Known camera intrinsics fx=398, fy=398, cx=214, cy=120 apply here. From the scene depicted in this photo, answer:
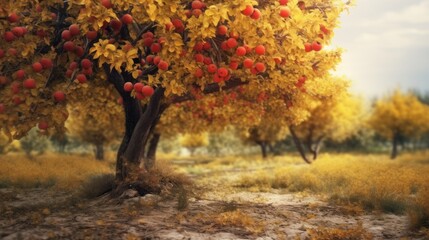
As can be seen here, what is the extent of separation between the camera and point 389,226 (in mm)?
7949

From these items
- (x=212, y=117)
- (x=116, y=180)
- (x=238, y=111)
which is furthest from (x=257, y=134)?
(x=116, y=180)

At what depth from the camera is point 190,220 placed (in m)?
8.01

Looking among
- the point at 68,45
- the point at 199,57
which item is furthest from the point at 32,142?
the point at 199,57

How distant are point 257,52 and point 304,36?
4.49 feet

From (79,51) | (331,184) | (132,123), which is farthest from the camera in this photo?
(331,184)

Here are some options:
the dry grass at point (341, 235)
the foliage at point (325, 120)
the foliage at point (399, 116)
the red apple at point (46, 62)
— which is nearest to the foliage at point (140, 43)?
the red apple at point (46, 62)

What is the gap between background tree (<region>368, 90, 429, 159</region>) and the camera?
1607 inches

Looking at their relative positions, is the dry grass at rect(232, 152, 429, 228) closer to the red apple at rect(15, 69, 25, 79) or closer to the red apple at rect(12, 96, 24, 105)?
the red apple at rect(12, 96, 24, 105)

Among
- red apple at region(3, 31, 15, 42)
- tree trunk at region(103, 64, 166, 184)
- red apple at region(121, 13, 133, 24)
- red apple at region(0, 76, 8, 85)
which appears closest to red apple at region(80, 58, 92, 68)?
red apple at region(121, 13, 133, 24)

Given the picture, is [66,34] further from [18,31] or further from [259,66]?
[259,66]

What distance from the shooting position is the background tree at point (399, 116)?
1607 inches

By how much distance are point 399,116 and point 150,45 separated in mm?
38743

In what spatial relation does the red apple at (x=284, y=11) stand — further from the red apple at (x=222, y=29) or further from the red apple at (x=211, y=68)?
the red apple at (x=211, y=68)

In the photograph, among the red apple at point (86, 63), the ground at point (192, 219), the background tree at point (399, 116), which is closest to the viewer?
the ground at point (192, 219)
